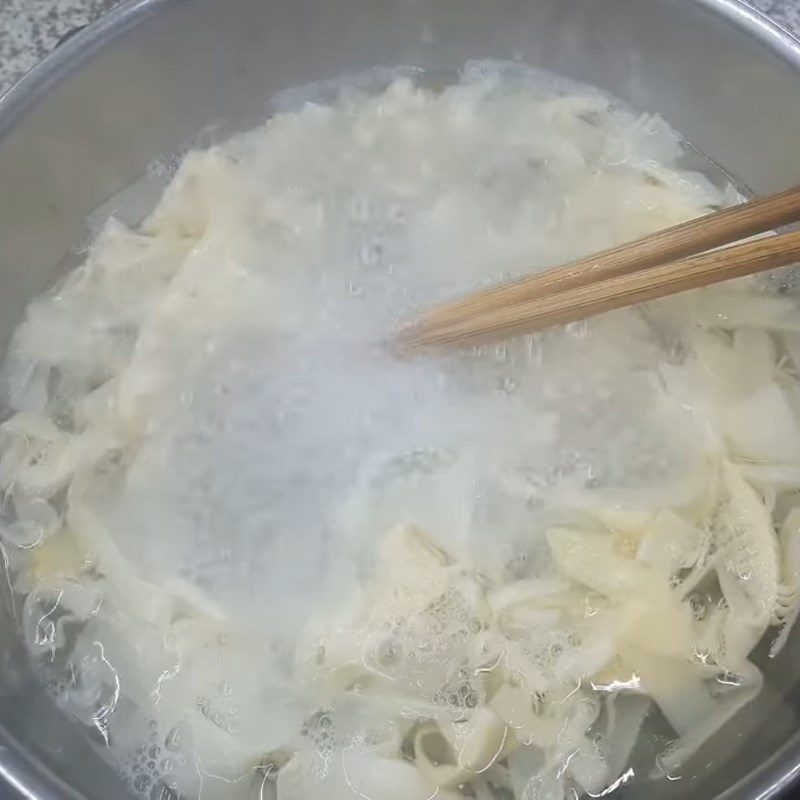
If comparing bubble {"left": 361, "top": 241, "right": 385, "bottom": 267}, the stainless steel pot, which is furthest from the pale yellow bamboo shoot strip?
the stainless steel pot

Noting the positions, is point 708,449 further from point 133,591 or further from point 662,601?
point 133,591

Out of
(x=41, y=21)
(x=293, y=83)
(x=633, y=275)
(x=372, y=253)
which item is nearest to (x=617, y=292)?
(x=633, y=275)

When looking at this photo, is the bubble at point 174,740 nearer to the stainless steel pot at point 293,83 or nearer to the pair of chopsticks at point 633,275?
the stainless steel pot at point 293,83

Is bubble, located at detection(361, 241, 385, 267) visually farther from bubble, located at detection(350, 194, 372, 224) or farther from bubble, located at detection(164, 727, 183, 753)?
bubble, located at detection(164, 727, 183, 753)

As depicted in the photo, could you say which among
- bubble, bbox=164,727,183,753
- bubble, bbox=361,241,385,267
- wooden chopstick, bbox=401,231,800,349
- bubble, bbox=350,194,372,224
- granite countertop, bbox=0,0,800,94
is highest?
granite countertop, bbox=0,0,800,94

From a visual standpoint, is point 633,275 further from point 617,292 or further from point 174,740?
point 174,740

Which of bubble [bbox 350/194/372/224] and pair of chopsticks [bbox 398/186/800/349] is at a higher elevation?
bubble [bbox 350/194/372/224]
